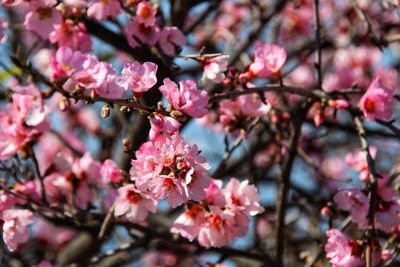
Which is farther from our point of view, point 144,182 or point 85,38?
point 85,38

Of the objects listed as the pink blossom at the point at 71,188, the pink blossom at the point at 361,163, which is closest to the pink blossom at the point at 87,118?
the pink blossom at the point at 71,188

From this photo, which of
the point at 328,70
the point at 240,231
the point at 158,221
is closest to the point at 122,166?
the point at 158,221

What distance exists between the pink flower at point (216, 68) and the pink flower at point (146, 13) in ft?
1.05

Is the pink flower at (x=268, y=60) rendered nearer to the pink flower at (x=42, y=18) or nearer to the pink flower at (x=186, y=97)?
the pink flower at (x=186, y=97)

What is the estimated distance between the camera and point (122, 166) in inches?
122

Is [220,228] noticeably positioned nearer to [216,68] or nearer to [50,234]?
[216,68]

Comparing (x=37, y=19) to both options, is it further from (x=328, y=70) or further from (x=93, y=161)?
(x=328, y=70)

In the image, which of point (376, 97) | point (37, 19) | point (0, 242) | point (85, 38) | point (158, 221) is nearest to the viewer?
point (376, 97)


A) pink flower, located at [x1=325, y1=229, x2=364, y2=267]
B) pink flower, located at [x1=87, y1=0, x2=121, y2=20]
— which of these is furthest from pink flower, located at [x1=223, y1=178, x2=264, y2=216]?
pink flower, located at [x1=87, y1=0, x2=121, y2=20]

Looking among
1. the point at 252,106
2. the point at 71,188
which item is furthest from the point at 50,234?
the point at 252,106

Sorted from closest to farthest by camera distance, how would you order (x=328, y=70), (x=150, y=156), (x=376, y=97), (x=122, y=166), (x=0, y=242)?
(x=150, y=156) < (x=376, y=97) < (x=0, y=242) < (x=122, y=166) < (x=328, y=70)

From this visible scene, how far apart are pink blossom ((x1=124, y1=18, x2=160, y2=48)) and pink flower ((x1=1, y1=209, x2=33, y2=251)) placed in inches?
30.1

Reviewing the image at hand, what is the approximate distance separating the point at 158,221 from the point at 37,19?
55.2 inches

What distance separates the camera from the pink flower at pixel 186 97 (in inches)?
66.8
